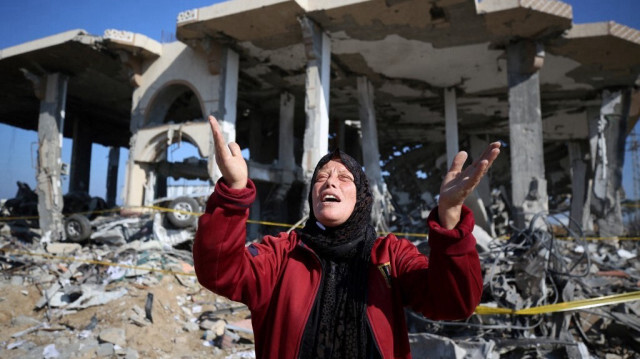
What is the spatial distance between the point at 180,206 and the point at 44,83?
7.53 metres

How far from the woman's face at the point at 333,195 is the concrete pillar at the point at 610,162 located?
1253 cm

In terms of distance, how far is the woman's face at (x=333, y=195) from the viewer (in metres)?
1.59

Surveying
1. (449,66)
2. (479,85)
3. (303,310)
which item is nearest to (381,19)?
(449,66)

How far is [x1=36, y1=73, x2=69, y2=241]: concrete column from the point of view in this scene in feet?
38.8

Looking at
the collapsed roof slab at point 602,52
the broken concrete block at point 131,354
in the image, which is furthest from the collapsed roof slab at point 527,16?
the broken concrete block at point 131,354

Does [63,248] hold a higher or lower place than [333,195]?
lower

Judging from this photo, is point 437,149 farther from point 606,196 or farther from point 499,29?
point 499,29

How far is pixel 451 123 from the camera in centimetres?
1249

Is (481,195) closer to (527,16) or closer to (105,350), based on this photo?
(527,16)

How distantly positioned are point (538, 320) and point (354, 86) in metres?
9.99

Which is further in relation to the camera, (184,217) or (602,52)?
(602,52)

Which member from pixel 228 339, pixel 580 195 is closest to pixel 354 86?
pixel 580 195

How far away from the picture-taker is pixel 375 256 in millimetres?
1664

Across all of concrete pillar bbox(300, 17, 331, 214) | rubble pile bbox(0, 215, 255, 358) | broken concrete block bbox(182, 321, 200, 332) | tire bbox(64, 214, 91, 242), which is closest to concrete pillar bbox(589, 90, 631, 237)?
concrete pillar bbox(300, 17, 331, 214)
